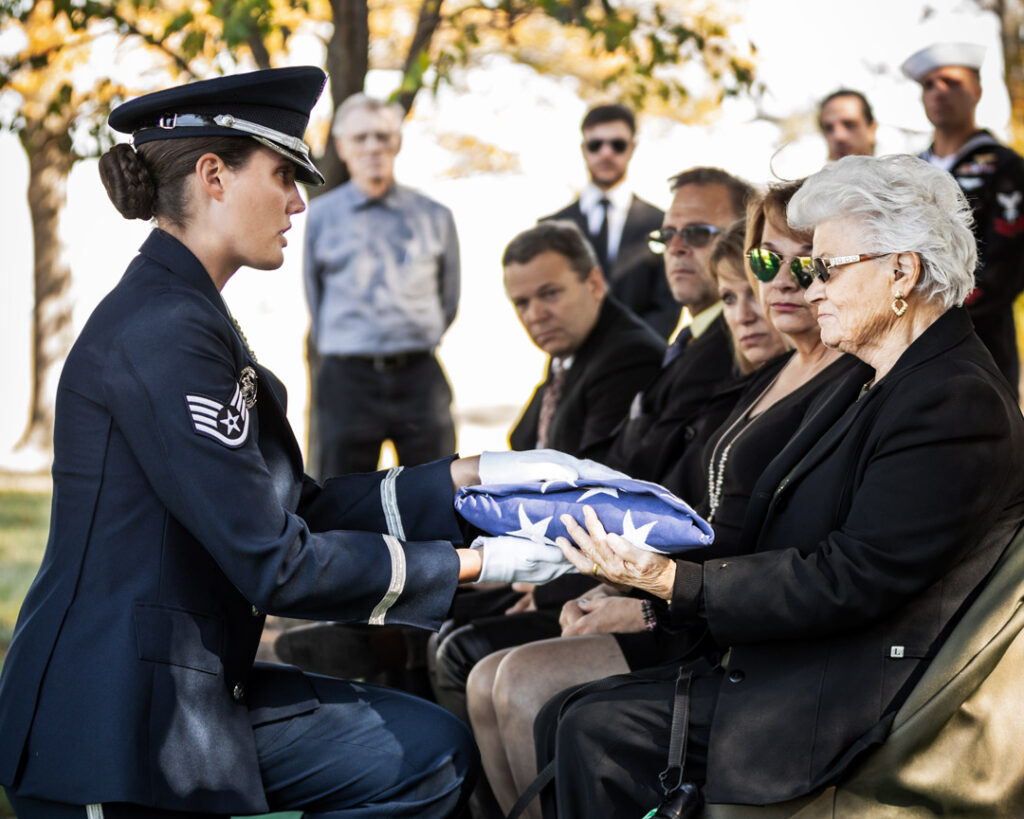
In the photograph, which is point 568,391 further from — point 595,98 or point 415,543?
point 595,98

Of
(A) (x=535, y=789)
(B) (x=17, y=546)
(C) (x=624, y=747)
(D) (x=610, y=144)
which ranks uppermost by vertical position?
(D) (x=610, y=144)

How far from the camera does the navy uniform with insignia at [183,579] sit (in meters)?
2.24

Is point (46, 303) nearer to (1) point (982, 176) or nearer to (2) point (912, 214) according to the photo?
(1) point (982, 176)

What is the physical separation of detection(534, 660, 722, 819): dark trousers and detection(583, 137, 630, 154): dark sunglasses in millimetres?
4468

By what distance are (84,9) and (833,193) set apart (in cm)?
487

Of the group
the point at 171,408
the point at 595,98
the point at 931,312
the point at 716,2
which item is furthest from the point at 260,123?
the point at 595,98

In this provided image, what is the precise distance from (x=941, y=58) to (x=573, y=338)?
2360 mm

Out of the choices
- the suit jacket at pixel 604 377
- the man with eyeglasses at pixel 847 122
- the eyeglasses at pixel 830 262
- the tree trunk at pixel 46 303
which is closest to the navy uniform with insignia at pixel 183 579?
the eyeglasses at pixel 830 262

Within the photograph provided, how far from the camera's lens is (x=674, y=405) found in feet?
12.7

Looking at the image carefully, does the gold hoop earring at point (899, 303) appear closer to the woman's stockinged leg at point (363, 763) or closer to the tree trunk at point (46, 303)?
the woman's stockinged leg at point (363, 763)

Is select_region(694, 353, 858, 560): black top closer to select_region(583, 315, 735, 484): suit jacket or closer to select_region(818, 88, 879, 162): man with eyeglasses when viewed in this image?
select_region(583, 315, 735, 484): suit jacket

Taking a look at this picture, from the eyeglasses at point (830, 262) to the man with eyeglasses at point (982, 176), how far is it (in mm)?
2556

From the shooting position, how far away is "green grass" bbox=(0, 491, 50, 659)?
6668 mm

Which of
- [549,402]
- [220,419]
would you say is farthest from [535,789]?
[549,402]
